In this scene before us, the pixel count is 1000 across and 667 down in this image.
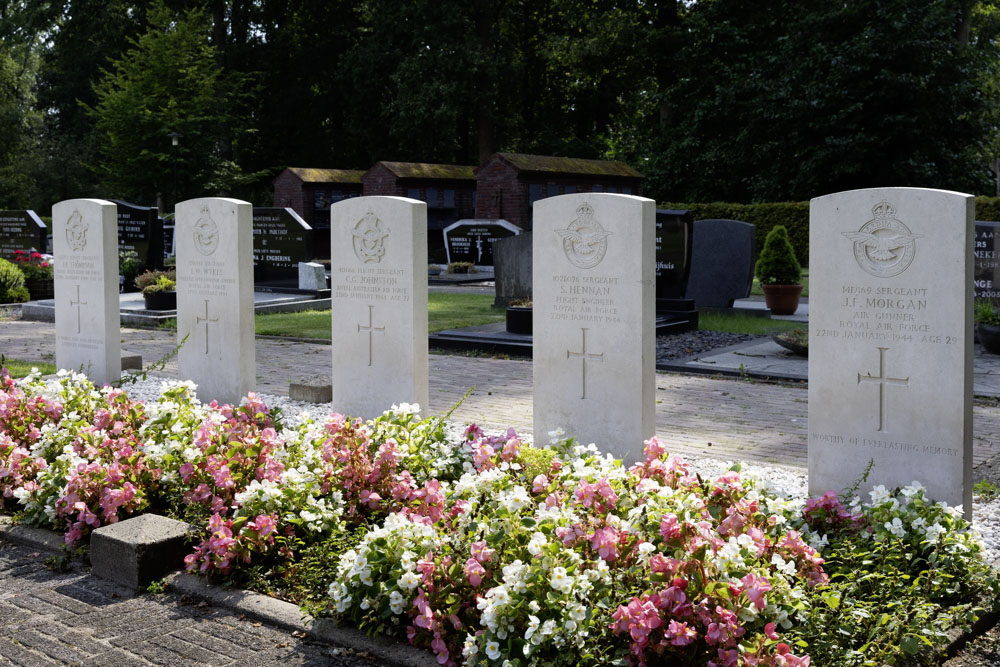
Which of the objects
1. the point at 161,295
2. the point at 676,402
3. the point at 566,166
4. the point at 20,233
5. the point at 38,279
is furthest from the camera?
the point at 566,166

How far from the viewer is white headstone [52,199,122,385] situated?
31.8ft

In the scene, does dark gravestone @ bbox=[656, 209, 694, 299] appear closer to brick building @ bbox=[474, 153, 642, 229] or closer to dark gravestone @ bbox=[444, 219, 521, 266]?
dark gravestone @ bbox=[444, 219, 521, 266]

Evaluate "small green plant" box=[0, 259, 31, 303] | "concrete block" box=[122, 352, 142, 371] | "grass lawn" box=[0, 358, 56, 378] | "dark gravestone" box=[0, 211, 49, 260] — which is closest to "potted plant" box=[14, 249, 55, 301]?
"small green plant" box=[0, 259, 31, 303]

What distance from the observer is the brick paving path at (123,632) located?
4004 millimetres

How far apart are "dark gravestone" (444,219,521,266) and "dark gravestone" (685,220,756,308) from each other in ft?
37.5

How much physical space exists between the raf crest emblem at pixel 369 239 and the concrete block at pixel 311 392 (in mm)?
1902

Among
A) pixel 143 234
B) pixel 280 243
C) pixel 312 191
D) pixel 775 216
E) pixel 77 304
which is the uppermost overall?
pixel 312 191

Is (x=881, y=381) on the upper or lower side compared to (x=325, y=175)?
lower

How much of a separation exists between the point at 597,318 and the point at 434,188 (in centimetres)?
2740

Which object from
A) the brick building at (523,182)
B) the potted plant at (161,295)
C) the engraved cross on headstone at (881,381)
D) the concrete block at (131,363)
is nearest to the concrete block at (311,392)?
the concrete block at (131,363)

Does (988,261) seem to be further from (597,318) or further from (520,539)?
(520,539)

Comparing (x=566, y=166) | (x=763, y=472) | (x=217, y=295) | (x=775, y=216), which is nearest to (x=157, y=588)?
(x=763, y=472)

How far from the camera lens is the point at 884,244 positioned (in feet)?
17.1

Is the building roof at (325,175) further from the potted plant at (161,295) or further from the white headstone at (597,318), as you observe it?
the white headstone at (597,318)
